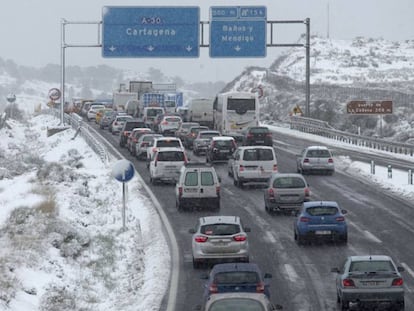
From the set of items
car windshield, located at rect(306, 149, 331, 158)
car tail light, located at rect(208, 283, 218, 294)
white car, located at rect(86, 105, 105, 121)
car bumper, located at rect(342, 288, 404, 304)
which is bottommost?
car bumper, located at rect(342, 288, 404, 304)

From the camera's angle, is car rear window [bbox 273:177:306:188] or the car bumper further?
car rear window [bbox 273:177:306:188]

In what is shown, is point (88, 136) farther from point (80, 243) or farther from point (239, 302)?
point (239, 302)

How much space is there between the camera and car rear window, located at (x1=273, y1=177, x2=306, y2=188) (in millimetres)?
34938

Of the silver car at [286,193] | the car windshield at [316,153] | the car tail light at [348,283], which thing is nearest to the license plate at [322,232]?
the silver car at [286,193]

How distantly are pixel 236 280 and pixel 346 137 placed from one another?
50.9 meters

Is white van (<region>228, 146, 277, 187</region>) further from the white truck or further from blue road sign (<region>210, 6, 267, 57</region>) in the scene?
the white truck

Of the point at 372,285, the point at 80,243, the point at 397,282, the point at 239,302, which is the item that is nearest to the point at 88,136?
the point at 80,243

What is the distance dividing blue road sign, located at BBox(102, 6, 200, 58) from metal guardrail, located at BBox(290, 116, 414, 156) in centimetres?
1322

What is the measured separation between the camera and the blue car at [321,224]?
28837mm

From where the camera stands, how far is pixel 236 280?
18.9 metres

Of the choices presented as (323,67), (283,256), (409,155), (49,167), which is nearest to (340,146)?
(409,155)

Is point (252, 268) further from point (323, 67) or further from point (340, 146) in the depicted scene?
point (323, 67)

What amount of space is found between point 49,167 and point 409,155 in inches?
913

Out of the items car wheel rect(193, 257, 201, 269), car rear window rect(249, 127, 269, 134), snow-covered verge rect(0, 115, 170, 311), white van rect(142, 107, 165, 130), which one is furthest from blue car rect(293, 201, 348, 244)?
white van rect(142, 107, 165, 130)
